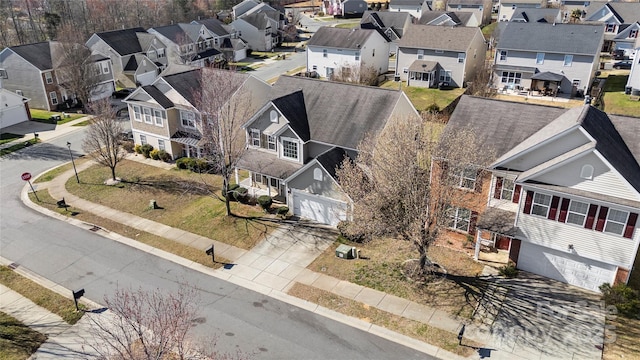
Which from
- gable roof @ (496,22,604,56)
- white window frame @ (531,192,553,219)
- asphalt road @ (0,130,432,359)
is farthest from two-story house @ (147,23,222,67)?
white window frame @ (531,192,553,219)

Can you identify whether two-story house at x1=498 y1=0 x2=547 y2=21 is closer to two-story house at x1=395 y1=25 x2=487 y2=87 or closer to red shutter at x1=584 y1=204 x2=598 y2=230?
two-story house at x1=395 y1=25 x2=487 y2=87

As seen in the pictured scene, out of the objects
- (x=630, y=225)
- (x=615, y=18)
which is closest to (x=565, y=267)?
(x=630, y=225)

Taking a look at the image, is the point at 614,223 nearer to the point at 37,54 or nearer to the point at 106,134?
the point at 106,134

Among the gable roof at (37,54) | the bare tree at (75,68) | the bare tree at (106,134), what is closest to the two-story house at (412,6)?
the bare tree at (75,68)

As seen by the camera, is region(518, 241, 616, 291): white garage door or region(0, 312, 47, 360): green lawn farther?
region(518, 241, 616, 291): white garage door

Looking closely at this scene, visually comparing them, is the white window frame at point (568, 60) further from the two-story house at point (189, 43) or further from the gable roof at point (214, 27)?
the gable roof at point (214, 27)

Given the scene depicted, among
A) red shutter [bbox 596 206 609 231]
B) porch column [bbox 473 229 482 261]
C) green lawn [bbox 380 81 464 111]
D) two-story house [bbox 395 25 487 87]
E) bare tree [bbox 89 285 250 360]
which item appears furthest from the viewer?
two-story house [bbox 395 25 487 87]
